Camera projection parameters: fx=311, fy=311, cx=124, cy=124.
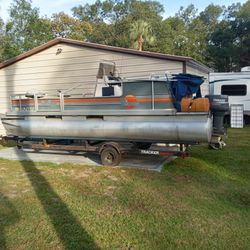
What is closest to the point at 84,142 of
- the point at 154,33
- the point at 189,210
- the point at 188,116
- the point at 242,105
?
the point at 188,116

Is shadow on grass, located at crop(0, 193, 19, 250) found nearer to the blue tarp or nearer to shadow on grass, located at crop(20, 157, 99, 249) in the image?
shadow on grass, located at crop(20, 157, 99, 249)

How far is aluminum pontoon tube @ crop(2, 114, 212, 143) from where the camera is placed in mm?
6070

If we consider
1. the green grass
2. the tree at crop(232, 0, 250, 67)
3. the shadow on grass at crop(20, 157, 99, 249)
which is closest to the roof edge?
the green grass

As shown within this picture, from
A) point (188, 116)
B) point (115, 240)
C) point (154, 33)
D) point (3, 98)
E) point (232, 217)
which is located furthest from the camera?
point (154, 33)

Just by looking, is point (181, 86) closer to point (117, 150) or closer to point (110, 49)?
point (117, 150)

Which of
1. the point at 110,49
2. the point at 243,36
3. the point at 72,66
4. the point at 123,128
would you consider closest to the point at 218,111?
the point at 123,128

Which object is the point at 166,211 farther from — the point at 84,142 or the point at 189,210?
the point at 84,142

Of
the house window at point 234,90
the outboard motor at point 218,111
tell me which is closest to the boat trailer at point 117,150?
the outboard motor at point 218,111

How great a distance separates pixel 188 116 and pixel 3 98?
26.2 feet

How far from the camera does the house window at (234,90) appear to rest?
14654 millimetres

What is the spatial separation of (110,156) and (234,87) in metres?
→ 9.89

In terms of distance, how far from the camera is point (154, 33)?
35.3 metres

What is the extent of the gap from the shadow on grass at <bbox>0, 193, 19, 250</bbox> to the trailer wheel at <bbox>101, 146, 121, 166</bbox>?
2532mm

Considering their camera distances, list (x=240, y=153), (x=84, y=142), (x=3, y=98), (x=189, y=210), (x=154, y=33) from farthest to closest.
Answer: (x=154, y=33)
(x=3, y=98)
(x=240, y=153)
(x=84, y=142)
(x=189, y=210)
